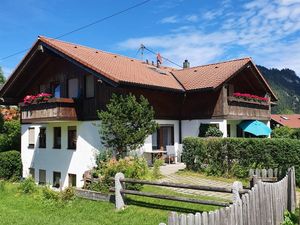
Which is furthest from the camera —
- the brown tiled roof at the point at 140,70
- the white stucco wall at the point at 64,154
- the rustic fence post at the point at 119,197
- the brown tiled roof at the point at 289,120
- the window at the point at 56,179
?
the brown tiled roof at the point at 289,120

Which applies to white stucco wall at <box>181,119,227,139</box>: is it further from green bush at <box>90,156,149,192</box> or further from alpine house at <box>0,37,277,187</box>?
green bush at <box>90,156,149,192</box>

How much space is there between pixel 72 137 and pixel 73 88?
2961mm

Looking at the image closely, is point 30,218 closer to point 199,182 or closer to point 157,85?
point 199,182

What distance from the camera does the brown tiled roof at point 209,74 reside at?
74.4ft

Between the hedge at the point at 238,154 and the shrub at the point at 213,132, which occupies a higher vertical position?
the shrub at the point at 213,132

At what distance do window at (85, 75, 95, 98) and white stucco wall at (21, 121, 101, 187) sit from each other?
1.66m

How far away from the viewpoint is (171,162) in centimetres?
2223

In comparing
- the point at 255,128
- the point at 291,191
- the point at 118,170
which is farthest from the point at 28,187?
the point at 255,128

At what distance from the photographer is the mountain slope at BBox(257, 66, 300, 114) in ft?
481

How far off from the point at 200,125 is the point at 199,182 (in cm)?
770

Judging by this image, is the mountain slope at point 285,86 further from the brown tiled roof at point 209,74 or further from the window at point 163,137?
the window at point 163,137

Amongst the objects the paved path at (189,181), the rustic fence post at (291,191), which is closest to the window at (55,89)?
the paved path at (189,181)

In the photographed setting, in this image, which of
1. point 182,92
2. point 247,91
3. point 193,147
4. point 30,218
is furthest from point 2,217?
point 247,91

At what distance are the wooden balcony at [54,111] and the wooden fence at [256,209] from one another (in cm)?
1306
